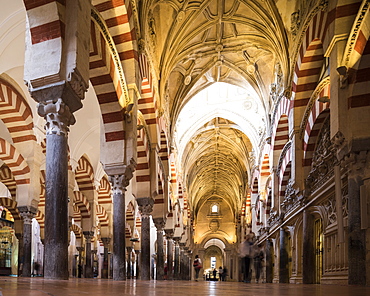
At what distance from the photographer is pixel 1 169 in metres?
13.8

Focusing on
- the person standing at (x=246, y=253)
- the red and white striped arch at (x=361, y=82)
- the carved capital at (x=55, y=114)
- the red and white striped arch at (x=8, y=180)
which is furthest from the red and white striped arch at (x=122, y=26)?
the red and white striped arch at (x=8, y=180)

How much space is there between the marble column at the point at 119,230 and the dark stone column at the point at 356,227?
3.97m

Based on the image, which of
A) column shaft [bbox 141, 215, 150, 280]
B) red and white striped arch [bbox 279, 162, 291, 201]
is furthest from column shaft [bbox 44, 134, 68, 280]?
red and white striped arch [bbox 279, 162, 291, 201]

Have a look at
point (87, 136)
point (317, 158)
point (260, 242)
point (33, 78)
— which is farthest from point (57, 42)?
point (260, 242)

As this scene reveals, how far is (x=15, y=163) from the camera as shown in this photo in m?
10.8

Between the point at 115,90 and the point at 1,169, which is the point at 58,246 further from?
the point at 1,169

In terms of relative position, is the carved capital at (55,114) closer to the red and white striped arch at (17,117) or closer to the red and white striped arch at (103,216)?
the red and white striped arch at (17,117)

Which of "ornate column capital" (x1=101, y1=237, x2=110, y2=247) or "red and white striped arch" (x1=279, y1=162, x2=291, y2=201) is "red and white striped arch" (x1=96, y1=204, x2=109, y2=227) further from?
"red and white striped arch" (x1=279, y1=162, x2=291, y2=201)

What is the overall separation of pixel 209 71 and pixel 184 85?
1.32 m

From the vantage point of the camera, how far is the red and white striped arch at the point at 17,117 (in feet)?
34.7

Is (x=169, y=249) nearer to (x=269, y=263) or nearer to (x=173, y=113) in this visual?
(x=269, y=263)

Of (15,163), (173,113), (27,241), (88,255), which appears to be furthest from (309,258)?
(88,255)

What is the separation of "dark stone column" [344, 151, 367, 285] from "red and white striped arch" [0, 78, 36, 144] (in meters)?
7.63

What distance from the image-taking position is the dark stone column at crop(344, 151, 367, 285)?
632 centimetres
